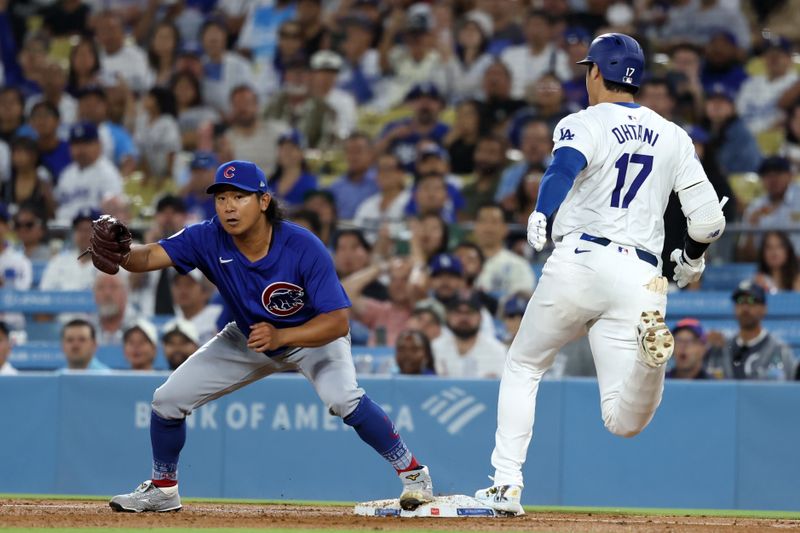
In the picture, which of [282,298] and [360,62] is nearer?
[282,298]

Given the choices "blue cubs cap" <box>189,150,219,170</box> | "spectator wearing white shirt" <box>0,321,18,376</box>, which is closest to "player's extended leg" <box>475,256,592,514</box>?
"spectator wearing white shirt" <box>0,321,18,376</box>

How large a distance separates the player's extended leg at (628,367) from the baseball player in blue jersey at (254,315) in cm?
97

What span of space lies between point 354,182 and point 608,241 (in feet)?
21.6

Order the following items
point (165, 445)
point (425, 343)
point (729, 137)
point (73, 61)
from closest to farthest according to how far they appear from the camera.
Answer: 1. point (165, 445)
2. point (425, 343)
3. point (729, 137)
4. point (73, 61)

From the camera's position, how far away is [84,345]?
9.34m

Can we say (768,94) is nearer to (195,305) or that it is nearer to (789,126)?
(789,126)

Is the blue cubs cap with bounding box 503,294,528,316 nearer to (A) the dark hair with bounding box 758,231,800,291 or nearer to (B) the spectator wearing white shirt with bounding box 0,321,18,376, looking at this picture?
(A) the dark hair with bounding box 758,231,800,291

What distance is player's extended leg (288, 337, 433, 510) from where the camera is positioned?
19.7ft

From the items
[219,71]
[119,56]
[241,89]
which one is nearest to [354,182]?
[241,89]

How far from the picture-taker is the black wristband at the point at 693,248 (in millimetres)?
5945

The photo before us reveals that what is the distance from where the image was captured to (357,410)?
6.00m

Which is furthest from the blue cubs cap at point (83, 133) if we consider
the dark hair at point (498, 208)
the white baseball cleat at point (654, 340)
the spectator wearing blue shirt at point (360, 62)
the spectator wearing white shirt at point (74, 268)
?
the white baseball cleat at point (654, 340)

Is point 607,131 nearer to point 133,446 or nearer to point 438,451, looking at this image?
point 438,451

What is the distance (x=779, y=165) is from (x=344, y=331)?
6.25 m
